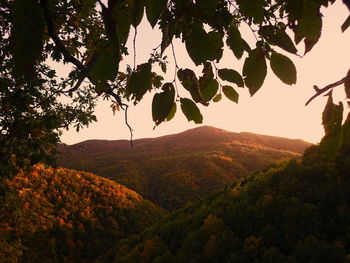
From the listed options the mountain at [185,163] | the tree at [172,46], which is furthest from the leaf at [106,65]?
the mountain at [185,163]

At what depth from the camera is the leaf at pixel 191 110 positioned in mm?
927

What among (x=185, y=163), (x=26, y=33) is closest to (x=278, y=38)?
(x=26, y=33)

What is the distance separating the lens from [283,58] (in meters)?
0.84

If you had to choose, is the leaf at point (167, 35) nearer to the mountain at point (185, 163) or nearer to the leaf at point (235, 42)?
the leaf at point (235, 42)

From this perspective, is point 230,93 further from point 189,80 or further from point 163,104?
point 163,104

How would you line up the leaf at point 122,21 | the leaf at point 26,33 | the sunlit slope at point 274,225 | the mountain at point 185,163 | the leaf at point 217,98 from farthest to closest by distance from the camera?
the mountain at point 185,163 < the sunlit slope at point 274,225 < the leaf at point 217,98 < the leaf at point 122,21 < the leaf at point 26,33

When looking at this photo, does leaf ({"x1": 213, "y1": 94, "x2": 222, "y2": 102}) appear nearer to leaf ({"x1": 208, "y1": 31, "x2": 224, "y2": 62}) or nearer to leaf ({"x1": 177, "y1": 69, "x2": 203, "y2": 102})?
leaf ({"x1": 177, "y1": 69, "x2": 203, "y2": 102})

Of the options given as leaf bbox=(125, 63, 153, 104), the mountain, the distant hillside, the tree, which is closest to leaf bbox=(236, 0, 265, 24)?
the tree

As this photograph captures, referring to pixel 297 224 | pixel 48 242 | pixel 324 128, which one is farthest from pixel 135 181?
pixel 324 128

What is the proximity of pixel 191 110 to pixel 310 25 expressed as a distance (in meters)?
0.45

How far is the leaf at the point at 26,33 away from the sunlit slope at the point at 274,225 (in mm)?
5408

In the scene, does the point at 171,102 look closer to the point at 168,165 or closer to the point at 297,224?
the point at 297,224

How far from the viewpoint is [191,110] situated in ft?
3.08

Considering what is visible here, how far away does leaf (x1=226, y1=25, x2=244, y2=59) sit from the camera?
1011mm
